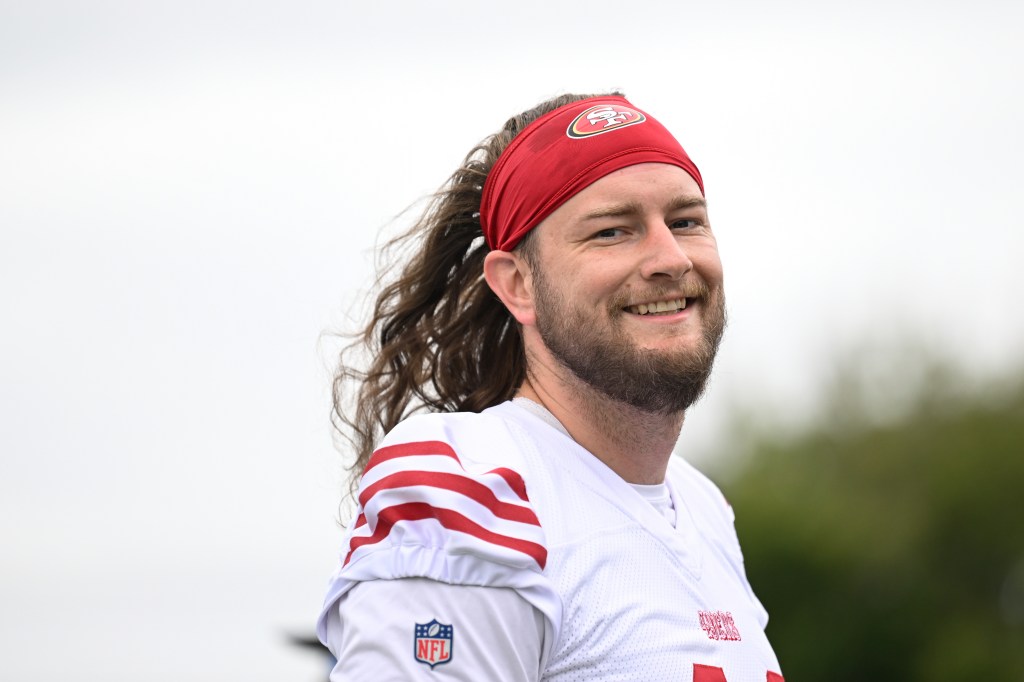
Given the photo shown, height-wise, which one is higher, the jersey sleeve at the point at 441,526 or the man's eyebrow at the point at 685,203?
the man's eyebrow at the point at 685,203

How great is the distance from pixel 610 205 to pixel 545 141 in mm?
350

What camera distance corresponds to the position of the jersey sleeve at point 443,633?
2.84 metres

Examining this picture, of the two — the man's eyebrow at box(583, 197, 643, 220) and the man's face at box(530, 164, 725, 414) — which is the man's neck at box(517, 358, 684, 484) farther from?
the man's eyebrow at box(583, 197, 643, 220)

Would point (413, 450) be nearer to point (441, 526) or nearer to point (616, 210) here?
point (441, 526)

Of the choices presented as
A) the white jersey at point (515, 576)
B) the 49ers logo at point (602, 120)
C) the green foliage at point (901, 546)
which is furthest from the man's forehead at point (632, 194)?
the green foliage at point (901, 546)

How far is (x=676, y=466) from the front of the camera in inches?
158

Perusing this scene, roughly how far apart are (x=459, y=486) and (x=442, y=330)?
4.34 ft

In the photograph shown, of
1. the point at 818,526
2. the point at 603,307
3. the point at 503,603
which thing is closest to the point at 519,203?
the point at 603,307

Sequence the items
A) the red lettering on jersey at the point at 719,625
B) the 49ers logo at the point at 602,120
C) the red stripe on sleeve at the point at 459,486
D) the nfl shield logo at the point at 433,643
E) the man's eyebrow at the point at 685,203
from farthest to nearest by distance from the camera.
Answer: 1. the 49ers logo at the point at 602,120
2. the man's eyebrow at the point at 685,203
3. the red lettering on jersey at the point at 719,625
4. the red stripe on sleeve at the point at 459,486
5. the nfl shield logo at the point at 433,643

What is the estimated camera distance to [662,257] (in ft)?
11.1

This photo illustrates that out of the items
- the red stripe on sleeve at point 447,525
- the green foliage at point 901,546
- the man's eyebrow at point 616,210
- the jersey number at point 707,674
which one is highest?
the man's eyebrow at point 616,210

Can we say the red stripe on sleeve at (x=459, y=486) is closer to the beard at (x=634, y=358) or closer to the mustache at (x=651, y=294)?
the beard at (x=634, y=358)

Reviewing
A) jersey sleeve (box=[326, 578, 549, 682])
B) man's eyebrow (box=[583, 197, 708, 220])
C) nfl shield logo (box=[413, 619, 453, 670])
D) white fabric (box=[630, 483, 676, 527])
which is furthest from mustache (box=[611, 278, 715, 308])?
nfl shield logo (box=[413, 619, 453, 670])

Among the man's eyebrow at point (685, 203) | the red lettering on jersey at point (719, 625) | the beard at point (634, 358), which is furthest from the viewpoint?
the man's eyebrow at point (685, 203)
